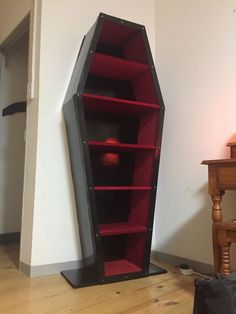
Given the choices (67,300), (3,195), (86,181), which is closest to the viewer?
(67,300)

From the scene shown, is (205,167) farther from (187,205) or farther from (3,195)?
(3,195)

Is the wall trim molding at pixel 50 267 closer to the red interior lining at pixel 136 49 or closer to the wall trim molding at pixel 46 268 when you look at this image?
the wall trim molding at pixel 46 268

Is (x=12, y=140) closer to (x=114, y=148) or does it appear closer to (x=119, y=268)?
(x=114, y=148)

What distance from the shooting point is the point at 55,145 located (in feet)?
5.98

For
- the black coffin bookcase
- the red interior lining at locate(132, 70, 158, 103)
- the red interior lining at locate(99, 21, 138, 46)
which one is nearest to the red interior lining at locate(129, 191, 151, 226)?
the black coffin bookcase

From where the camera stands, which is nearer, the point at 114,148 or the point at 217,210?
the point at 217,210

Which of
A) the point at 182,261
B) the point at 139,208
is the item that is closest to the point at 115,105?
the point at 139,208

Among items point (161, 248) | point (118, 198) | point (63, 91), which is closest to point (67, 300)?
Answer: point (118, 198)

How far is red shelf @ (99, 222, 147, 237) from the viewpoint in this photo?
1655 millimetres

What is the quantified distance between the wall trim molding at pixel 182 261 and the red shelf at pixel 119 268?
0.98ft

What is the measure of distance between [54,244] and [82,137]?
0.66 metres

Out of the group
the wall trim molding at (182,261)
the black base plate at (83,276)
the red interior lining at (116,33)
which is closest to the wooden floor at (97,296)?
the black base plate at (83,276)

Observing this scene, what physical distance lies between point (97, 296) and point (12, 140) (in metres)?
1.84

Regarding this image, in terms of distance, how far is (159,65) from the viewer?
225cm
